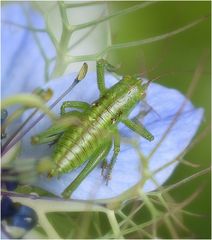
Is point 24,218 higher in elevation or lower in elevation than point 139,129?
lower

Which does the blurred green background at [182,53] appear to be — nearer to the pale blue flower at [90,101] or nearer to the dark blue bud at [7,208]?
the pale blue flower at [90,101]

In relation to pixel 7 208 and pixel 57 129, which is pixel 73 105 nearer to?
pixel 57 129

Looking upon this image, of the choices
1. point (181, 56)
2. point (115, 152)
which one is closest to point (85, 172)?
point (115, 152)

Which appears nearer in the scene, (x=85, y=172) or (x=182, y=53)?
(x=85, y=172)

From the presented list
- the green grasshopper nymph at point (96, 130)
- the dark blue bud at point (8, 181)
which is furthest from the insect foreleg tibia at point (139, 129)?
the dark blue bud at point (8, 181)

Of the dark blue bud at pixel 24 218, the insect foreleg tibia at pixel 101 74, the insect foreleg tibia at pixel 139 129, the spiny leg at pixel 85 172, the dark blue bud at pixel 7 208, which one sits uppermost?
the insect foreleg tibia at pixel 101 74

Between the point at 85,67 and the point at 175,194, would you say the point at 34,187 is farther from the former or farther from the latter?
the point at 175,194
